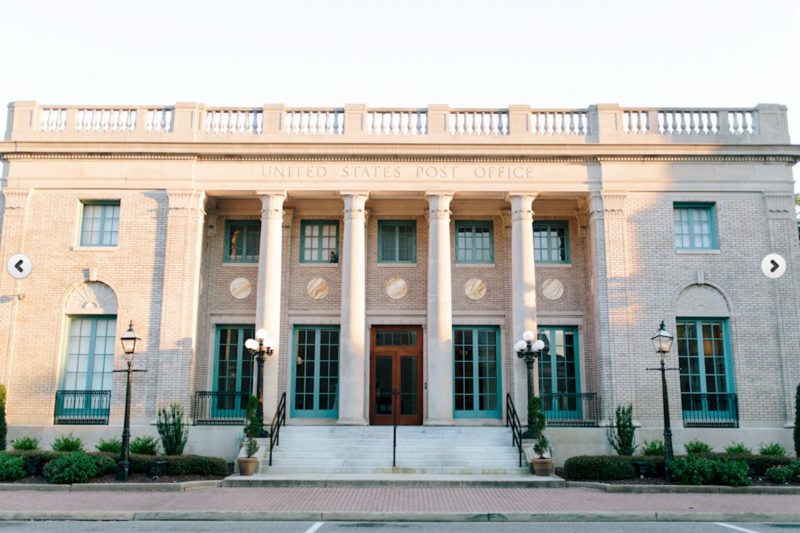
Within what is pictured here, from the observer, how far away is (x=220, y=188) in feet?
73.9

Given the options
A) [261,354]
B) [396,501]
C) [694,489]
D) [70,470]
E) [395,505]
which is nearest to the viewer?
[395,505]

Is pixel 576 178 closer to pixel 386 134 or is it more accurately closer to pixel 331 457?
pixel 386 134

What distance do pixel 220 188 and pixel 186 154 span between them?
1.43m

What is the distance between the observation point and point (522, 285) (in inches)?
866

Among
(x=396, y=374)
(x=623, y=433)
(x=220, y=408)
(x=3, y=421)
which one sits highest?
(x=396, y=374)

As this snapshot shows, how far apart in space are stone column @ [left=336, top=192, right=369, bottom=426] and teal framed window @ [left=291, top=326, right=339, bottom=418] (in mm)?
1432

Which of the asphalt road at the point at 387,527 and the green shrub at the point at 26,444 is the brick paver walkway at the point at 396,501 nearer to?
the asphalt road at the point at 387,527

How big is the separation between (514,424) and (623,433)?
9.73ft

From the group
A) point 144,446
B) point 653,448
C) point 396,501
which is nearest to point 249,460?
point 144,446

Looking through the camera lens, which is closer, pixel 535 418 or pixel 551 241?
pixel 535 418

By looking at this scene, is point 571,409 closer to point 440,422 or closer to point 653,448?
point 653,448

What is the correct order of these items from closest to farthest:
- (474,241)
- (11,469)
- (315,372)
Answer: (11,469) < (315,372) < (474,241)

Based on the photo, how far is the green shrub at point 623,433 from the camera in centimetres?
2022

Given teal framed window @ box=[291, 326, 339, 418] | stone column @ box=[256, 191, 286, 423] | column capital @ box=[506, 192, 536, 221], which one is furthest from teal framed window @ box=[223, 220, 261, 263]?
column capital @ box=[506, 192, 536, 221]
